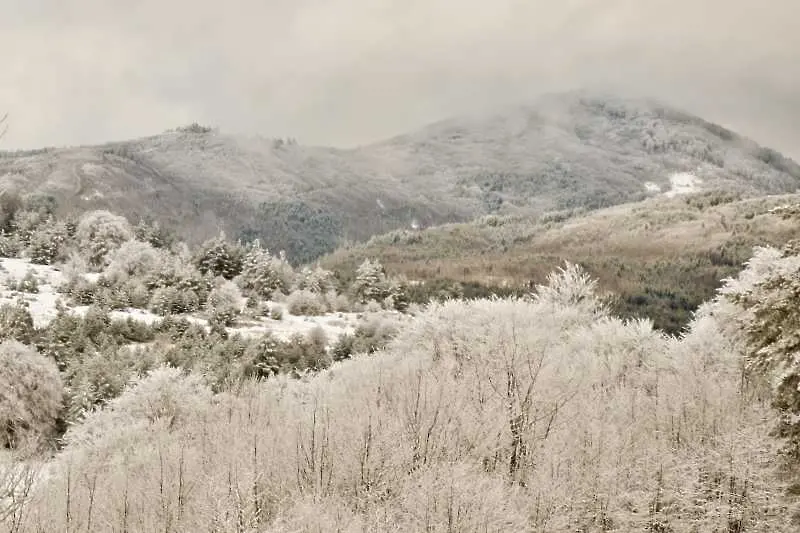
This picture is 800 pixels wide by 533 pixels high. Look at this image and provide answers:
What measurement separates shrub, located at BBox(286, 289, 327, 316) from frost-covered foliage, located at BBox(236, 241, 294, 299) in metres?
4.09

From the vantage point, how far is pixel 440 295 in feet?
418

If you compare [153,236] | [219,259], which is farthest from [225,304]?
[153,236]

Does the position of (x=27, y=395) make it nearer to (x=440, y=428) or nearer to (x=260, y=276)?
(x=440, y=428)

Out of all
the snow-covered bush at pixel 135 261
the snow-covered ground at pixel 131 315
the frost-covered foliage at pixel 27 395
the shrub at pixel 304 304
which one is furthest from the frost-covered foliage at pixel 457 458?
the snow-covered bush at pixel 135 261

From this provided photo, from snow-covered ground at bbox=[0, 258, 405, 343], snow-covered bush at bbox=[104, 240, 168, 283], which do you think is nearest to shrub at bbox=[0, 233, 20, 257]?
snow-covered ground at bbox=[0, 258, 405, 343]

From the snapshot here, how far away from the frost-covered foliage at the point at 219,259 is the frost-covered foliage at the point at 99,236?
11835 millimetres

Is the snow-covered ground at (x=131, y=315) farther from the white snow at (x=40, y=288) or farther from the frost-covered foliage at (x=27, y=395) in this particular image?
the frost-covered foliage at (x=27, y=395)

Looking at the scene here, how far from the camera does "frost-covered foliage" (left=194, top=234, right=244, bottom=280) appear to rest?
95.9 meters

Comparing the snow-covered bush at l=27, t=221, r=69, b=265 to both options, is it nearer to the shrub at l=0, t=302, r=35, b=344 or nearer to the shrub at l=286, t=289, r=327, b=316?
the shrub at l=0, t=302, r=35, b=344

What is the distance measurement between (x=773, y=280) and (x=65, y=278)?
84495 millimetres

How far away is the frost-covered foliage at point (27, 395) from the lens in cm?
4344

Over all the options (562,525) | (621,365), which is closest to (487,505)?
(562,525)

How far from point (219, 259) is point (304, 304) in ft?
53.8

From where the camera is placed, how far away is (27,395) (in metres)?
45.9
